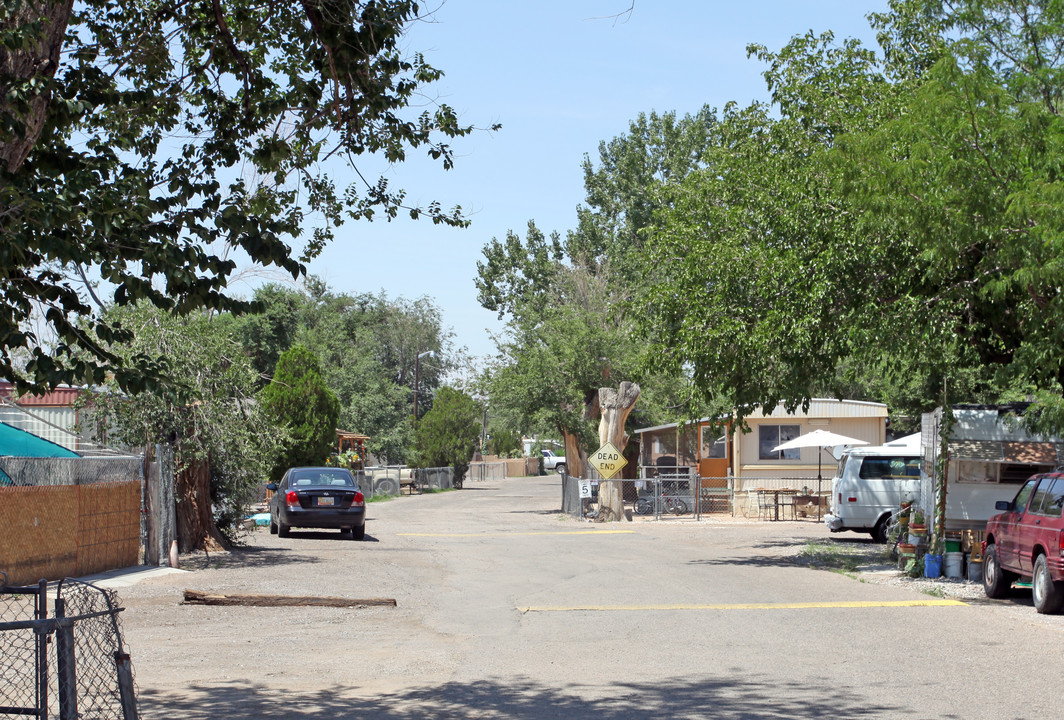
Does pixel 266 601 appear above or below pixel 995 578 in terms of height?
below

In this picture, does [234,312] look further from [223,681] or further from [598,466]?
[598,466]

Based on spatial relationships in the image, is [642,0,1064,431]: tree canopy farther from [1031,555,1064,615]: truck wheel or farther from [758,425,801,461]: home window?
[758,425,801,461]: home window

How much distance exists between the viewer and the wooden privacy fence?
13945mm

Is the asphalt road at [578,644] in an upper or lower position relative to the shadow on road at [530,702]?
lower

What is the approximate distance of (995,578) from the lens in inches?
564

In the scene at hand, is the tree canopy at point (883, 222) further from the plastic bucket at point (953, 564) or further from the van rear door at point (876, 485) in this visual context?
the van rear door at point (876, 485)

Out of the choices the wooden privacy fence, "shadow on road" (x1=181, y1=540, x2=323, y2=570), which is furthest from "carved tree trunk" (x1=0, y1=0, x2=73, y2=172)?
"shadow on road" (x1=181, y1=540, x2=323, y2=570)

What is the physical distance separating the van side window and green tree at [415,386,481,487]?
40671 mm

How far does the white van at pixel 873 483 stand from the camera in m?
24.4

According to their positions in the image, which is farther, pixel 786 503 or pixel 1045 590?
pixel 786 503

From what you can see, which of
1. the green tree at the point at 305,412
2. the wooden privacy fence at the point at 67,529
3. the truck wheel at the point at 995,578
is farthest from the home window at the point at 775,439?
the wooden privacy fence at the point at 67,529

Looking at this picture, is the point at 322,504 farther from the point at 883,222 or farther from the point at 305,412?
the point at 305,412

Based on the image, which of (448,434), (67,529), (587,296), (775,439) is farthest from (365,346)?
(67,529)

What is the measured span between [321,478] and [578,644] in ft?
47.4
